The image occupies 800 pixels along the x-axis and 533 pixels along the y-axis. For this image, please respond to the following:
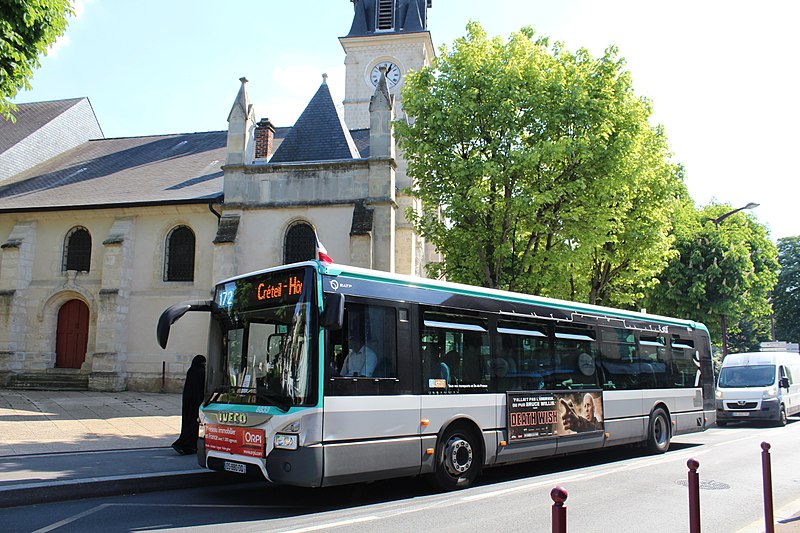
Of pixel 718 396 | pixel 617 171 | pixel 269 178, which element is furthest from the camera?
pixel 269 178

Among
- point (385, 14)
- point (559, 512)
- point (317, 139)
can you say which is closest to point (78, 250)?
point (317, 139)

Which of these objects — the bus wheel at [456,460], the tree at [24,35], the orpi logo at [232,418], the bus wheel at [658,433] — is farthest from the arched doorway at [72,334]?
the bus wheel at [658,433]

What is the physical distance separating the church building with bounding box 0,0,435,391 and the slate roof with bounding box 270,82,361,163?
53 millimetres

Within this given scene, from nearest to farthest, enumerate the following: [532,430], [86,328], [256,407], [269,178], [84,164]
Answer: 1. [256,407]
2. [532,430]
3. [269,178]
4. [86,328]
5. [84,164]

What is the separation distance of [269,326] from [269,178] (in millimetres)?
15653

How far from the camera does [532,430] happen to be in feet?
30.2

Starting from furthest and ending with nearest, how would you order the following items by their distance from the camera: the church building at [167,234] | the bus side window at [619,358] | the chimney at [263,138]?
the chimney at [263,138], the church building at [167,234], the bus side window at [619,358]

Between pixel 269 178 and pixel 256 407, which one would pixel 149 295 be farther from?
pixel 256 407

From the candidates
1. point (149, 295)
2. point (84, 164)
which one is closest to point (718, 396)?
point (149, 295)

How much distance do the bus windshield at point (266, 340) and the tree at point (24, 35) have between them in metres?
5.79

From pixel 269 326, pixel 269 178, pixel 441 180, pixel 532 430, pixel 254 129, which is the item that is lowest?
pixel 532 430

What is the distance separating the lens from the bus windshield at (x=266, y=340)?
22.3 feet

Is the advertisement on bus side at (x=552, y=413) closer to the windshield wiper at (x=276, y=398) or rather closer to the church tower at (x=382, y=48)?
the windshield wiper at (x=276, y=398)

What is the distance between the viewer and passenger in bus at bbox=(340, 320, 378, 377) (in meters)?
7.06
